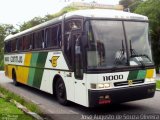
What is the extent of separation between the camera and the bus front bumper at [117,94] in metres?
8.89

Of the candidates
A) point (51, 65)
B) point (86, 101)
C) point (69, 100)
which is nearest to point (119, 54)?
point (86, 101)

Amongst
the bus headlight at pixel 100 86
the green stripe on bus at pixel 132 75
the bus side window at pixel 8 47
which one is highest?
the bus side window at pixel 8 47

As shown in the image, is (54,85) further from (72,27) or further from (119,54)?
(119,54)

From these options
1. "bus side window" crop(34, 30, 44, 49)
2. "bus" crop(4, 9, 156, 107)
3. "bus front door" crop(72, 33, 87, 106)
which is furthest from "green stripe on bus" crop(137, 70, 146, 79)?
"bus side window" crop(34, 30, 44, 49)

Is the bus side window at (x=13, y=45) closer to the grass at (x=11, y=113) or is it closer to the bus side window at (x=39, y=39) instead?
the bus side window at (x=39, y=39)

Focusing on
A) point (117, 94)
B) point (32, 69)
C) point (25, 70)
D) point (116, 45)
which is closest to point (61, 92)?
point (117, 94)

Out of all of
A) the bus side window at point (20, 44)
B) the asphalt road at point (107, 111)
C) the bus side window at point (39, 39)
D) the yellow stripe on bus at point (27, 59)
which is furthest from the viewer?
the bus side window at point (20, 44)

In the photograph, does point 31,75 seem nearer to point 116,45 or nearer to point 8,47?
point 8,47

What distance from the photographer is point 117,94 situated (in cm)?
908

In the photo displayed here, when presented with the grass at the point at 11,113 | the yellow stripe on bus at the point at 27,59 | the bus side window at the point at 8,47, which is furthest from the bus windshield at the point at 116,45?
the bus side window at the point at 8,47

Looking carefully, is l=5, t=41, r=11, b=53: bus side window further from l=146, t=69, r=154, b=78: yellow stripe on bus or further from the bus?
l=146, t=69, r=154, b=78: yellow stripe on bus

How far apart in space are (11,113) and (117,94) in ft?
10.3

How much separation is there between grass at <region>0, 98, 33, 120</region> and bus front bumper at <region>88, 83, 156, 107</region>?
1.86 m

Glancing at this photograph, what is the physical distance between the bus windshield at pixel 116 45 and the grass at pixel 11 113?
7.82 ft
